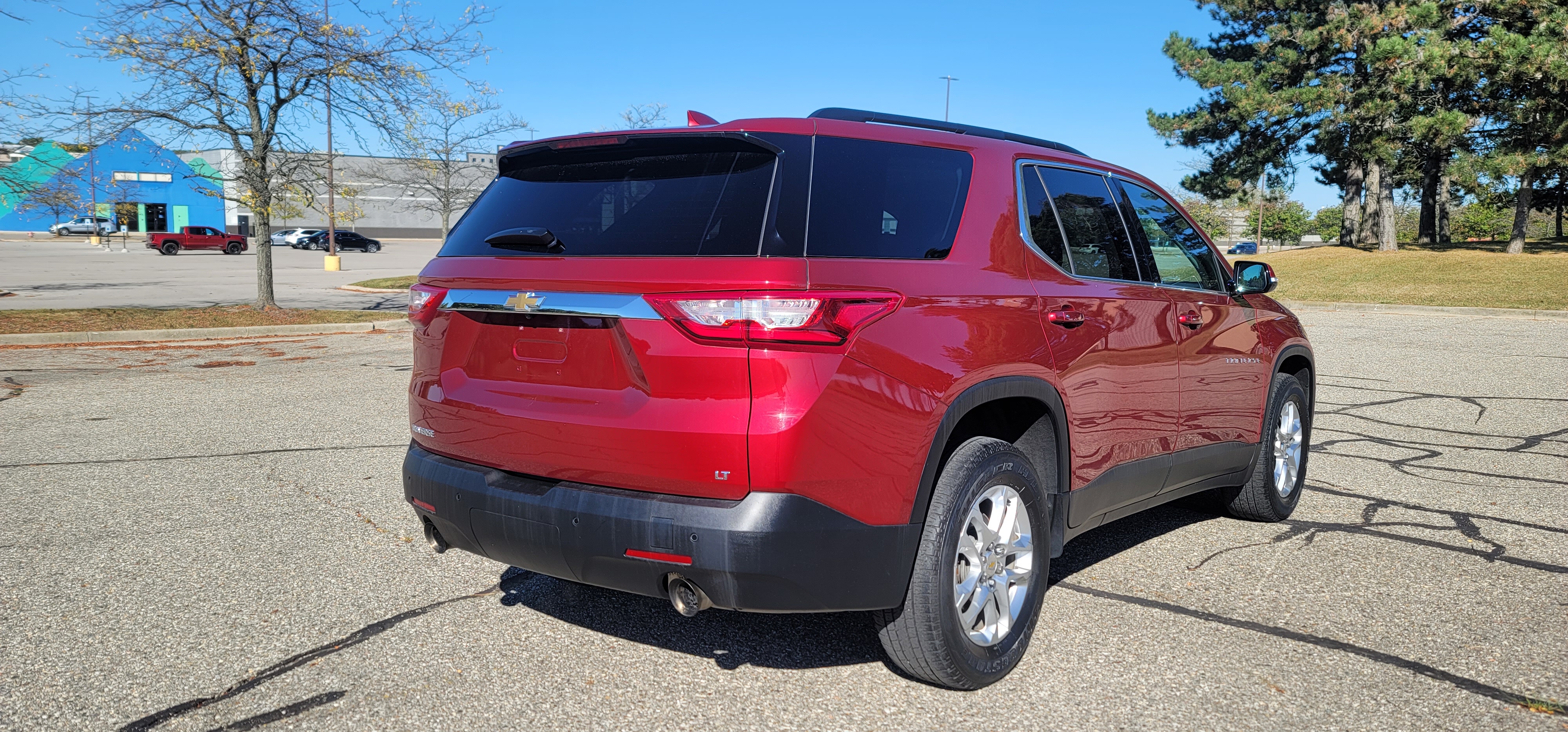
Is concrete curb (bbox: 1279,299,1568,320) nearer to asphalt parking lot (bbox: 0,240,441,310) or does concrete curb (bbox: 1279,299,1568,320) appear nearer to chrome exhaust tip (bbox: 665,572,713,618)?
asphalt parking lot (bbox: 0,240,441,310)

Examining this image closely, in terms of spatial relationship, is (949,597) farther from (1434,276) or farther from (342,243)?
(342,243)

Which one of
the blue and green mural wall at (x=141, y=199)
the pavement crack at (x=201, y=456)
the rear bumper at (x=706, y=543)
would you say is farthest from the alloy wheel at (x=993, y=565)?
the blue and green mural wall at (x=141, y=199)

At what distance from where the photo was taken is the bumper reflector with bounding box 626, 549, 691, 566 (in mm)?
2793

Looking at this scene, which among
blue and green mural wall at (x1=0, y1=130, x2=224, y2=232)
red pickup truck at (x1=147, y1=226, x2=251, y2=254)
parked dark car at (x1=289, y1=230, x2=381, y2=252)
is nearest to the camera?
blue and green mural wall at (x1=0, y1=130, x2=224, y2=232)

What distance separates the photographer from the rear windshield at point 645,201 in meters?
2.95

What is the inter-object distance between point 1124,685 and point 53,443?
6951mm

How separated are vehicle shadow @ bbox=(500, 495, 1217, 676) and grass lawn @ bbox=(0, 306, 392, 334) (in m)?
12.6

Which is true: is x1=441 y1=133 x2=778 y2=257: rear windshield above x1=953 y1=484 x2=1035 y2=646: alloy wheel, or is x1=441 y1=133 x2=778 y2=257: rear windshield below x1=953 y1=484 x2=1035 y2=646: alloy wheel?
above

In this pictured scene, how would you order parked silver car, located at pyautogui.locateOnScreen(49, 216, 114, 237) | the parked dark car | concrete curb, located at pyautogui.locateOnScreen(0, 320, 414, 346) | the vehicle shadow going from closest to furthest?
1. the vehicle shadow
2. concrete curb, located at pyautogui.locateOnScreen(0, 320, 414, 346)
3. the parked dark car
4. parked silver car, located at pyautogui.locateOnScreen(49, 216, 114, 237)

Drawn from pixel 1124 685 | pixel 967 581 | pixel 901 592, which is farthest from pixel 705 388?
pixel 1124 685

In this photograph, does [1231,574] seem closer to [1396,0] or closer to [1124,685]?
[1124,685]

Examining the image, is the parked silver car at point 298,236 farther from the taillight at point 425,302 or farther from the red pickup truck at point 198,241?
the taillight at point 425,302

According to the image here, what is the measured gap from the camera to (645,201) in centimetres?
314

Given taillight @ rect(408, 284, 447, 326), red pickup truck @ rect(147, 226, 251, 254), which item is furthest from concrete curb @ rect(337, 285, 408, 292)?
red pickup truck @ rect(147, 226, 251, 254)
